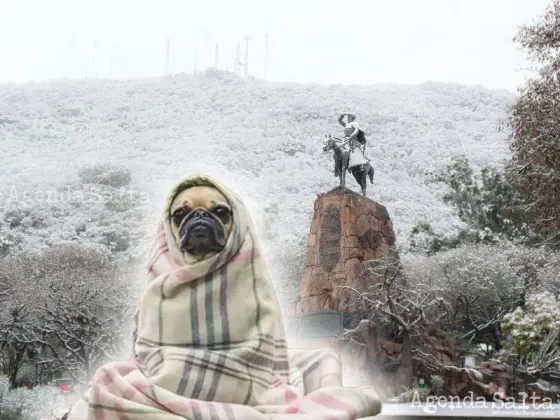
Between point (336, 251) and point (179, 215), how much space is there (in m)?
13.7

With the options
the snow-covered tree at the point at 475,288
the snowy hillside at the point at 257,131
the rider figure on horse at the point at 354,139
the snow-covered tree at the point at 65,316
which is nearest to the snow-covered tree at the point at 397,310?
the rider figure on horse at the point at 354,139

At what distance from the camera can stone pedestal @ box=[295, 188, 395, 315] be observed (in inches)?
626

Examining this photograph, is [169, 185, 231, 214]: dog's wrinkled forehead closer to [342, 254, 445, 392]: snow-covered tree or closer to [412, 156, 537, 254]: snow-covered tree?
[342, 254, 445, 392]: snow-covered tree

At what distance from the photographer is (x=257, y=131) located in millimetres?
67438

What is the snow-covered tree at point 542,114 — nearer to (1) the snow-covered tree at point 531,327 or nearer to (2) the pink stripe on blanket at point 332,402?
(1) the snow-covered tree at point 531,327

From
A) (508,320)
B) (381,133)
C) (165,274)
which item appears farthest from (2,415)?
(381,133)

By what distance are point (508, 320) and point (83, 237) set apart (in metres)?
29.5

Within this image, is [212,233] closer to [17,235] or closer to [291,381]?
[291,381]

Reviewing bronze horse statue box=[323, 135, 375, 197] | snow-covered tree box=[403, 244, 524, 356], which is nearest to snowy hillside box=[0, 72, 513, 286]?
snow-covered tree box=[403, 244, 524, 356]

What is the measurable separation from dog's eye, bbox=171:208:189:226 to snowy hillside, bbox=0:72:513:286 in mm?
38085

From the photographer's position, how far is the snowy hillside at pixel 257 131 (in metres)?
53.6

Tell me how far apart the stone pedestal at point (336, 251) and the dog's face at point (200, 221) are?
13448 mm

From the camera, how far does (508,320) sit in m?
19.8

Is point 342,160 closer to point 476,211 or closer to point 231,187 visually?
point 231,187
